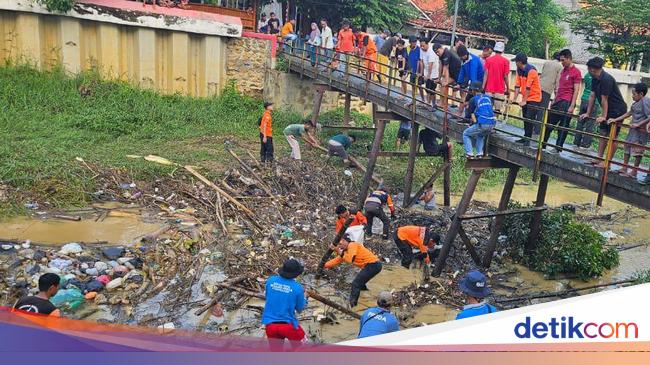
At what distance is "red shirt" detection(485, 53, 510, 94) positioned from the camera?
389 inches

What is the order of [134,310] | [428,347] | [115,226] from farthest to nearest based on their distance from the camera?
[115,226], [134,310], [428,347]

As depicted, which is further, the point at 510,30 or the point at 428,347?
the point at 510,30

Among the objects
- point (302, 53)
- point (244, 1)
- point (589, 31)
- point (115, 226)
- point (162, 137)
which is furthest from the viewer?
point (589, 31)

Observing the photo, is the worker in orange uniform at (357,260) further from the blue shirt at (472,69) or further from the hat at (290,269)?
the blue shirt at (472,69)

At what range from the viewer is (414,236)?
966cm

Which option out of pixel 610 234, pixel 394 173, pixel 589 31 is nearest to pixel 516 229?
pixel 610 234

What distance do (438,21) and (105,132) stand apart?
16.4 m

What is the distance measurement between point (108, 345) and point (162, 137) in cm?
1216

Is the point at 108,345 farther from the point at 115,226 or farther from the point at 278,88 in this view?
the point at 278,88

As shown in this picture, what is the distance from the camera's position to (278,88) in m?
18.9

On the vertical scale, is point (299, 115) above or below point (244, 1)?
below

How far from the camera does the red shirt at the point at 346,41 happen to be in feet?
54.4

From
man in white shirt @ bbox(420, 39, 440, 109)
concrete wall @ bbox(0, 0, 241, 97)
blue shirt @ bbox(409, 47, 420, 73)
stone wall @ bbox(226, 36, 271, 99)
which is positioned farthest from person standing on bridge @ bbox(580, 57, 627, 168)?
concrete wall @ bbox(0, 0, 241, 97)

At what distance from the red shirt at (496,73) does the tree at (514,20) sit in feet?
50.2
